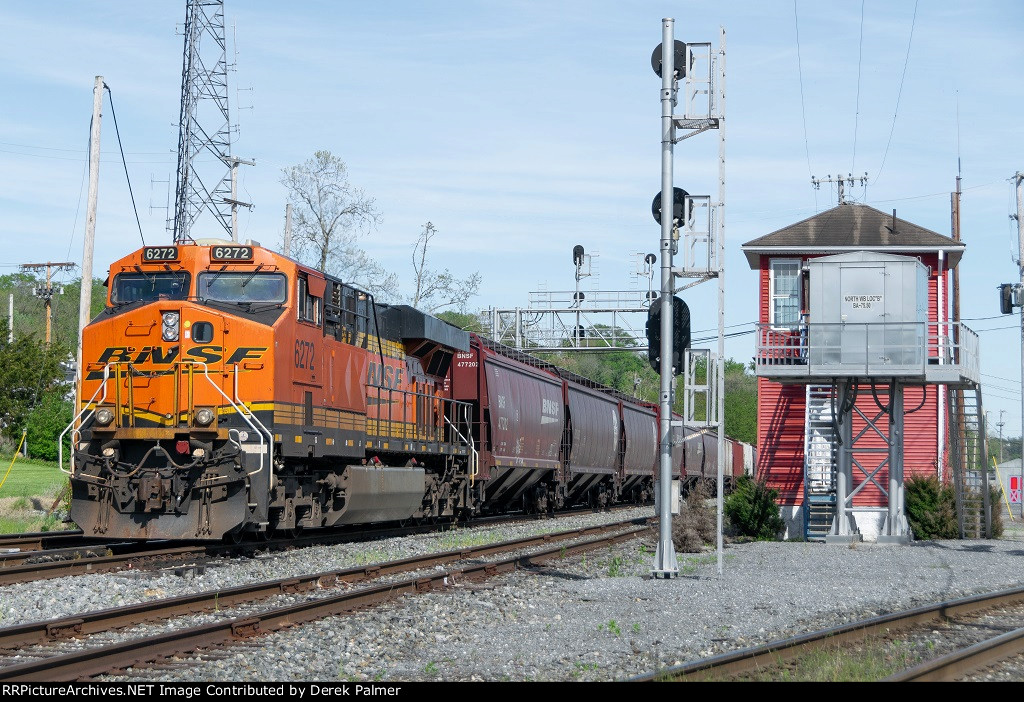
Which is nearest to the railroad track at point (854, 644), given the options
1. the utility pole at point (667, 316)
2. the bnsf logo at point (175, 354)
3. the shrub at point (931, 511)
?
the utility pole at point (667, 316)

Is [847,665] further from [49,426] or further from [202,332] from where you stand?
[49,426]

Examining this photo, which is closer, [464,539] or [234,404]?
[234,404]

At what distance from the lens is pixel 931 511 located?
24.0 meters

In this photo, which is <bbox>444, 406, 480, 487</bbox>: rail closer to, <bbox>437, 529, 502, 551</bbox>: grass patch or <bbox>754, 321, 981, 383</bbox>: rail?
<bbox>437, 529, 502, 551</bbox>: grass patch

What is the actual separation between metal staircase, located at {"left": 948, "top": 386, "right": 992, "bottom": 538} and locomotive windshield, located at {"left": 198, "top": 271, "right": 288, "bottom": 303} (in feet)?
50.8

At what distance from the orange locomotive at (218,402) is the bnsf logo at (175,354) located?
0.05 feet

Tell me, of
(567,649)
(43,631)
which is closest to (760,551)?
(567,649)

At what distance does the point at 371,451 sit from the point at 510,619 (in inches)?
311

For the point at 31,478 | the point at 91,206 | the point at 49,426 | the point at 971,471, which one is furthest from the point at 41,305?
the point at 971,471

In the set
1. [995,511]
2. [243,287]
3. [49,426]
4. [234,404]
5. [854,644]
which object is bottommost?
[854,644]

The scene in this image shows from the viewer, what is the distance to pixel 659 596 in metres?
12.9

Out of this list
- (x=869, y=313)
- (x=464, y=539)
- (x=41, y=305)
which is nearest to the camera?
(x=464, y=539)

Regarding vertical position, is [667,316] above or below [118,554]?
above

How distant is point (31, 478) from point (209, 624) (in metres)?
34.8
